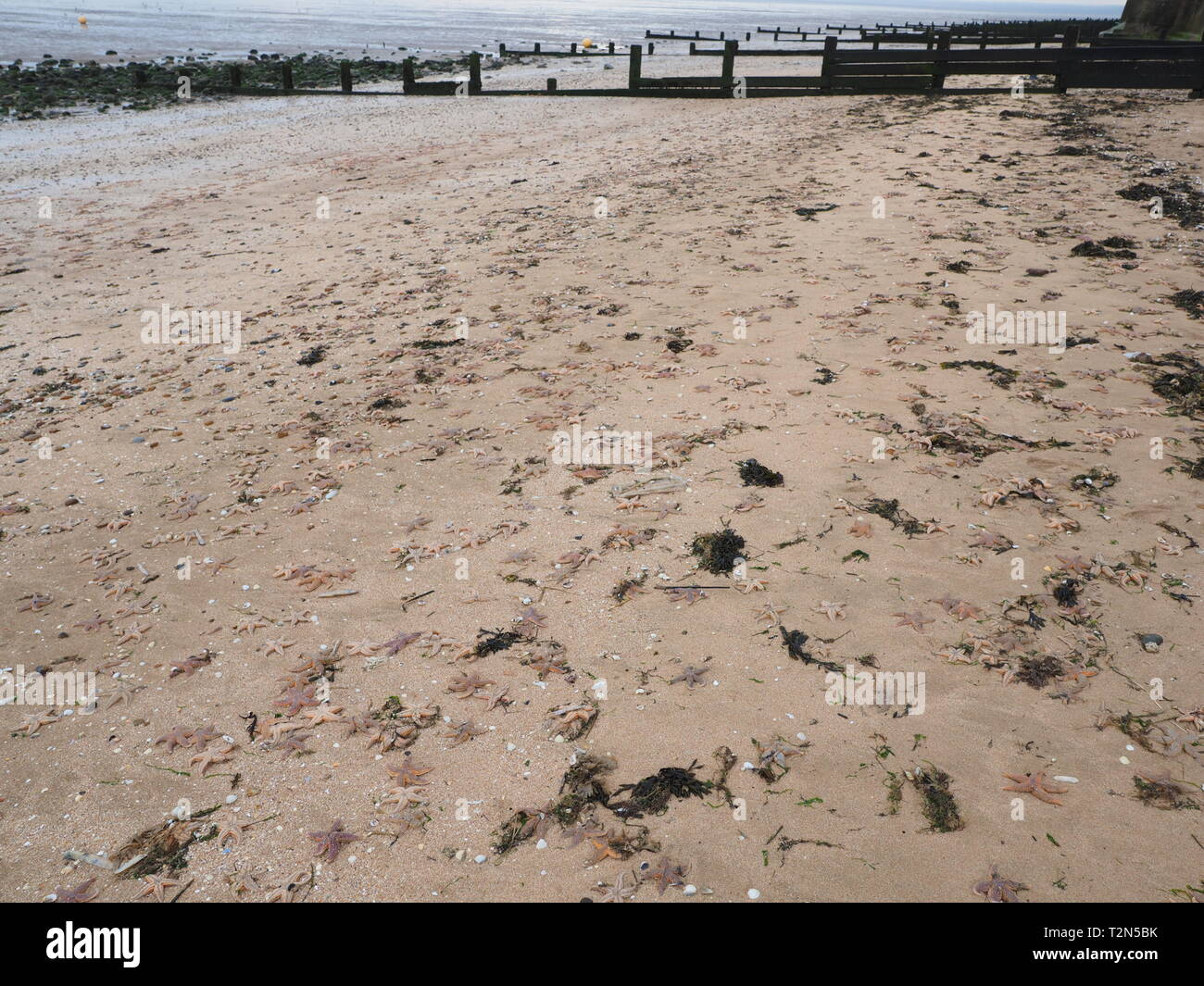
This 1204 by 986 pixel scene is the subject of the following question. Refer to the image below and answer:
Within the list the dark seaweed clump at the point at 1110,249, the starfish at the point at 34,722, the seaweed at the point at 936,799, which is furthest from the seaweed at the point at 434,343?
the dark seaweed clump at the point at 1110,249

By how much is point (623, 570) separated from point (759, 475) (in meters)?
1.69

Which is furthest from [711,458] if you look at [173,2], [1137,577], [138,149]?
[173,2]

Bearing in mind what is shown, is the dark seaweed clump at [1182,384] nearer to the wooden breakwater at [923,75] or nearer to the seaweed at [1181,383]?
the seaweed at [1181,383]

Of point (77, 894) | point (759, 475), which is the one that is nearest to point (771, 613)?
point (759, 475)

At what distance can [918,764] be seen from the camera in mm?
3732

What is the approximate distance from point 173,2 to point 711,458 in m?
166

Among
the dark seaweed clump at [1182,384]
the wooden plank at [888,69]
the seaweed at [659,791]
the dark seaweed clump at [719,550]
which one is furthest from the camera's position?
the wooden plank at [888,69]

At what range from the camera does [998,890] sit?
3141 millimetres

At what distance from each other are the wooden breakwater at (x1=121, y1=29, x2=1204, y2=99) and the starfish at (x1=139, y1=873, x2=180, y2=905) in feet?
90.6

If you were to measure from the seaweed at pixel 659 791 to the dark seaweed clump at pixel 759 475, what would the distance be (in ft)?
9.62

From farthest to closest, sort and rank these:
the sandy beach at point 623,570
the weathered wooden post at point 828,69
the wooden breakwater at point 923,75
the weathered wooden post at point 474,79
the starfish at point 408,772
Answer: the weathered wooden post at point 474,79, the weathered wooden post at point 828,69, the wooden breakwater at point 923,75, the starfish at point 408,772, the sandy beach at point 623,570

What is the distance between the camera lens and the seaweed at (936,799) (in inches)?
135

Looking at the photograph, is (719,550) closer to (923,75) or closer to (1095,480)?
(1095,480)

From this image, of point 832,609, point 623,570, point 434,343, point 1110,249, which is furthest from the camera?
point 1110,249
